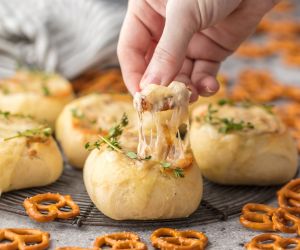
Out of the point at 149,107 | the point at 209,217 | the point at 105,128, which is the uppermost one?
the point at 149,107

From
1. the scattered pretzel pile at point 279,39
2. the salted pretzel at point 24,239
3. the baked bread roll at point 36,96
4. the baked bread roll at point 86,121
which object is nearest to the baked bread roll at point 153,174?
the salted pretzel at point 24,239

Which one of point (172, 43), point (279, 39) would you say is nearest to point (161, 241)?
point (172, 43)

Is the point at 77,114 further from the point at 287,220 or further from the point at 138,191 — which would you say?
the point at 287,220

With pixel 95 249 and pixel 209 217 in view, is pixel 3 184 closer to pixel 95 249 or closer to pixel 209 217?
pixel 95 249

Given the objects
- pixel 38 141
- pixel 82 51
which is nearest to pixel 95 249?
pixel 38 141

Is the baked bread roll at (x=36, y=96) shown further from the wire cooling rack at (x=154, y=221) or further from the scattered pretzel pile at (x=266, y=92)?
the scattered pretzel pile at (x=266, y=92)

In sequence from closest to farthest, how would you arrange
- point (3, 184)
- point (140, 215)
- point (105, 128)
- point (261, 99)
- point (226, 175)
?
1. point (140, 215)
2. point (3, 184)
3. point (226, 175)
4. point (105, 128)
5. point (261, 99)
